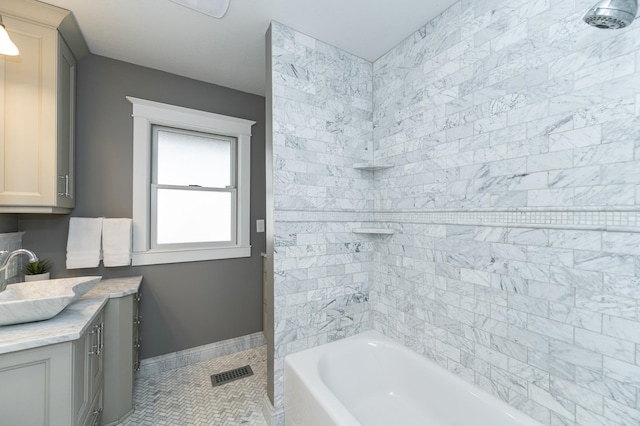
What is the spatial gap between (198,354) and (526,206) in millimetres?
2771

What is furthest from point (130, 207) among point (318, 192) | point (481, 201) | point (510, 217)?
point (510, 217)

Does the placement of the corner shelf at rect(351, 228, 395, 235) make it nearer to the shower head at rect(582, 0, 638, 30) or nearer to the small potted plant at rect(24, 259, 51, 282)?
the shower head at rect(582, 0, 638, 30)

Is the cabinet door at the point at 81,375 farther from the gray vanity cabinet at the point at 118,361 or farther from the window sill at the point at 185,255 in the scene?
the window sill at the point at 185,255

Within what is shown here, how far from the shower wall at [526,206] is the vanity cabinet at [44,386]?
1877mm

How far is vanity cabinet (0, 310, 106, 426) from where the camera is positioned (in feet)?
3.44

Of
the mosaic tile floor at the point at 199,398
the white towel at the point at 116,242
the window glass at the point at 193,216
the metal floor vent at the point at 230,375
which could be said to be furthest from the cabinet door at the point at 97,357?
the window glass at the point at 193,216

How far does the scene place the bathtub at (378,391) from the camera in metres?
1.26

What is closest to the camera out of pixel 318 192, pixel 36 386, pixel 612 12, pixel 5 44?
pixel 612 12

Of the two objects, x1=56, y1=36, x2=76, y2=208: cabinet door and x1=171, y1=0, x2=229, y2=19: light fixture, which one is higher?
x1=171, y1=0, x2=229, y2=19: light fixture

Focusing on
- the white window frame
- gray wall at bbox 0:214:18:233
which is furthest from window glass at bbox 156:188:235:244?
gray wall at bbox 0:214:18:233

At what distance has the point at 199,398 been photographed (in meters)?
1.92

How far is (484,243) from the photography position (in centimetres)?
139

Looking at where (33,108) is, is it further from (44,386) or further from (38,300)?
(44,386)

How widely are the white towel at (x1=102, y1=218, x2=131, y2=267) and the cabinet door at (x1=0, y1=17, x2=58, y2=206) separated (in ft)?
1.47
